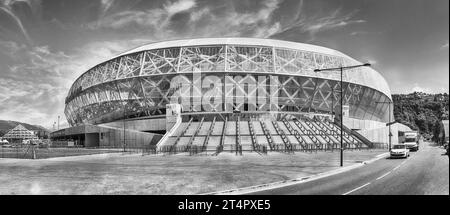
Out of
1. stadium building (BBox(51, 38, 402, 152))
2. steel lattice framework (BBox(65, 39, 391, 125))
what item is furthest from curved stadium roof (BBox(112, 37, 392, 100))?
steel lattice framework (BBox(65, 39, 391, 125))

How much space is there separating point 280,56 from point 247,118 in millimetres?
14062

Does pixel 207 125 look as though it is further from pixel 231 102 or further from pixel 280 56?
pixel 280 56

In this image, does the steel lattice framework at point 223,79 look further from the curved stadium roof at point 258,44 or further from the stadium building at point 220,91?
the curved stadium roof at point 258,44

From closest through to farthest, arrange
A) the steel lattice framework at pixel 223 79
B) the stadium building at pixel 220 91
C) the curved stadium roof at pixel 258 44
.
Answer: the stadium building at pixel 220 91, the steel lattice framework at pixel 223 79, the curved stadium roof at pixel 258 44

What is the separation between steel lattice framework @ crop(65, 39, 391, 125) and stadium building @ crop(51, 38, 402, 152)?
186 mm

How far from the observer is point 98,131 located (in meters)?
58.6

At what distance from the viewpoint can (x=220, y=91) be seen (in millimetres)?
63500

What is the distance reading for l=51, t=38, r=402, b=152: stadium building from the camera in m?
58.9

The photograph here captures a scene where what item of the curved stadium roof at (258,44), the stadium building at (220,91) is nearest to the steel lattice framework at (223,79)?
the stadium building at (220,91)

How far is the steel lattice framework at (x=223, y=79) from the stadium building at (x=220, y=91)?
0.61 ft

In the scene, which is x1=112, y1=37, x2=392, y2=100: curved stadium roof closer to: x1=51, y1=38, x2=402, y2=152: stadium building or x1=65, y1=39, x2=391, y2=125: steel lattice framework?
x1=51, y1=38, x2=402, y2=152: stadium building

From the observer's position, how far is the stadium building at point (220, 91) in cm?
5888
